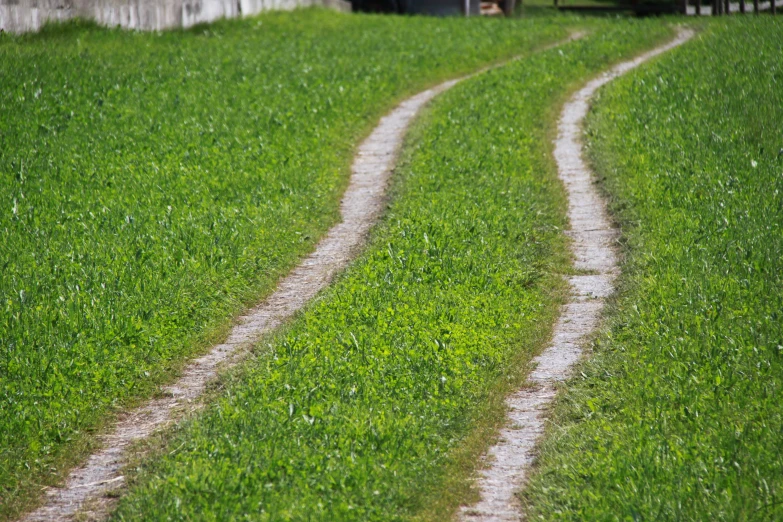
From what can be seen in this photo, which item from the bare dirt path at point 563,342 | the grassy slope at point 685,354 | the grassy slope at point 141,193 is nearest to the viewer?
the grassy slope at point 685,354

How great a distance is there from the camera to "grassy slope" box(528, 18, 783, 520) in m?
5.37

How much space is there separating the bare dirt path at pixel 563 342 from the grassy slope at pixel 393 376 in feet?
0.55

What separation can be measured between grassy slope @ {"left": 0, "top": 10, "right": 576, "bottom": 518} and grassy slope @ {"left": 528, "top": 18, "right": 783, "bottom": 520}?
3475mm

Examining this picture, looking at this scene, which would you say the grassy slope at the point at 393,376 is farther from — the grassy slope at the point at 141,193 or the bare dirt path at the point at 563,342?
the grassy slope at the point at 141,193

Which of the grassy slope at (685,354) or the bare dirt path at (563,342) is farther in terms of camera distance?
the bare dirt path at (563,342)

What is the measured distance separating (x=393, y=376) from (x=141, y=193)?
557 centimetres

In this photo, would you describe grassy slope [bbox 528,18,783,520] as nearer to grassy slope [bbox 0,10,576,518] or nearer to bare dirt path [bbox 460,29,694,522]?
bare dirt path [bbox 460,29,694,522]

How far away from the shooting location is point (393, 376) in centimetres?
680

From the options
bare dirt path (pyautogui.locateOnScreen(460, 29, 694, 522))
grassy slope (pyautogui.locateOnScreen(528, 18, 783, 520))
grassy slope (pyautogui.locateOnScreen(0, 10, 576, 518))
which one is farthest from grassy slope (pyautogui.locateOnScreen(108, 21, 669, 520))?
grassy slope (pyautogui.locateOnScreen(0, 10, 576, 518))

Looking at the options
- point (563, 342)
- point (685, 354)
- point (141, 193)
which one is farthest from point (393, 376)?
point (141, 193)

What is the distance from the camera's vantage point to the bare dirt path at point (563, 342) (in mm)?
5789

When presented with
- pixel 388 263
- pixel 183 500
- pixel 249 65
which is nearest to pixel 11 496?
pixel 183 500

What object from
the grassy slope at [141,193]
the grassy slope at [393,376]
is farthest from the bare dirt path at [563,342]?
the grassy slope at [141,193]

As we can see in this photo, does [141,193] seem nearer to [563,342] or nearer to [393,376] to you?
[393,376]
